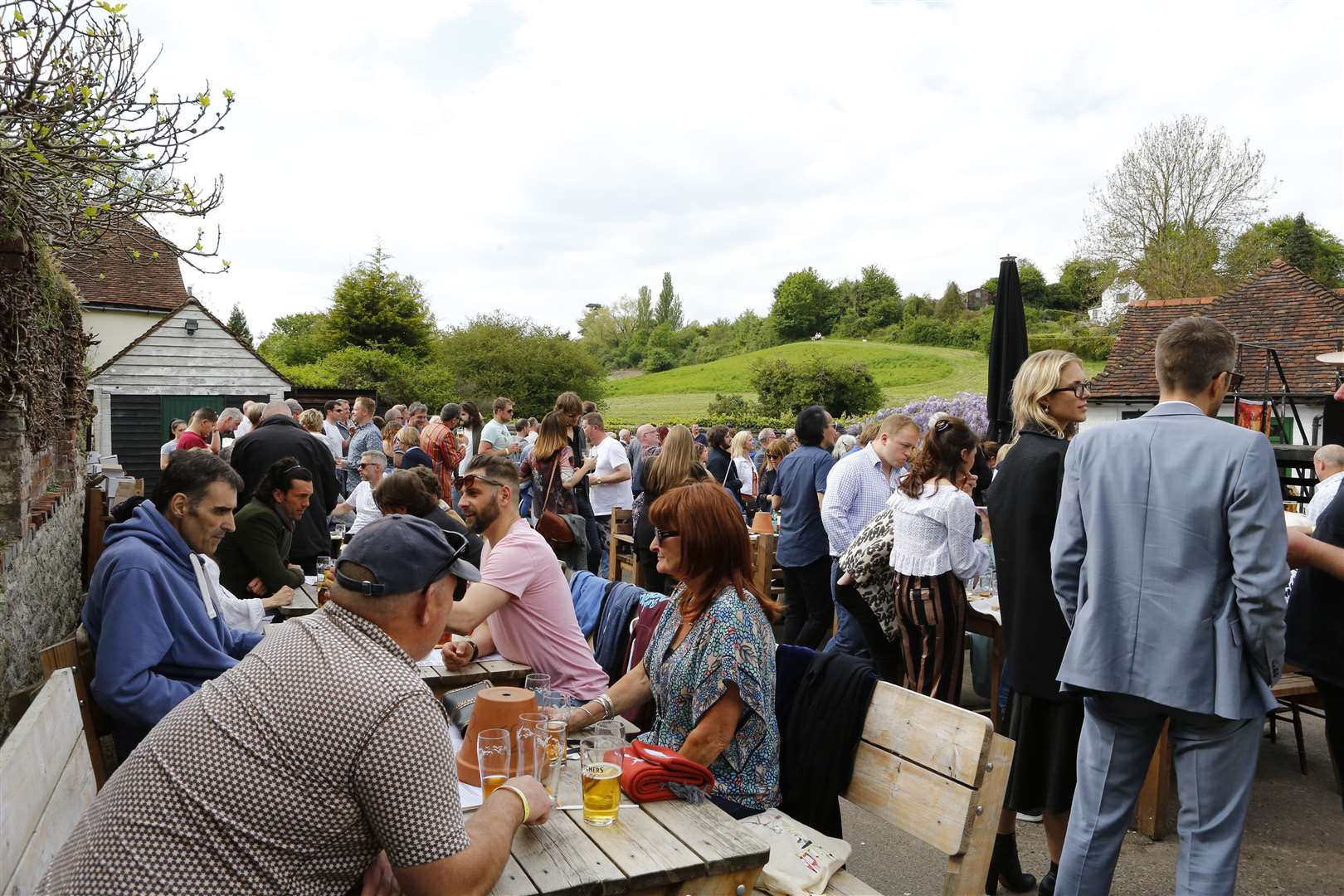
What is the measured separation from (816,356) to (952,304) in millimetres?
30127

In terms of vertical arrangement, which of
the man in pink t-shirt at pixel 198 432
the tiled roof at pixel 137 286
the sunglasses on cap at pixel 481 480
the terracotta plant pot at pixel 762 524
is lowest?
the terracotta plant pot at pixel 762 524

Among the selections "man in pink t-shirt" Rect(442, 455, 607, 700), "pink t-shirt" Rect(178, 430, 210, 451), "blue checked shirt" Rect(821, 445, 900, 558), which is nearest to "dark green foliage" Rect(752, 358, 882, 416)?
"pink t-shirt" Rect(178, 430, 210, 451)

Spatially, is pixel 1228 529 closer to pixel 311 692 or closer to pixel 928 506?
pixel 928 506

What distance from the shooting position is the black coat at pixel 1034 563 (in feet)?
11.2

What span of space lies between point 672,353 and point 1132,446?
78.8 metres

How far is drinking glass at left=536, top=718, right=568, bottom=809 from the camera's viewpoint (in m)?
2.32

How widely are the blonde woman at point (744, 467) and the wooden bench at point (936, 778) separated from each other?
346 inches

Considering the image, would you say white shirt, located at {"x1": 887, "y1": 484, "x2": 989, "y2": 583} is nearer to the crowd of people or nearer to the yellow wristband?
the crowd of people

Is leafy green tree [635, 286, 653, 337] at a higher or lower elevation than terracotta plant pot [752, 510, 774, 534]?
higher

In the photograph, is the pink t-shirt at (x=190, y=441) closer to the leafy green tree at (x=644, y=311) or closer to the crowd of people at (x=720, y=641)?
the crowd of people at (x=720, y=641)

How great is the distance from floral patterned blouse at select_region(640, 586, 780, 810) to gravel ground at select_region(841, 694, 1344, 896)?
4.64 feet

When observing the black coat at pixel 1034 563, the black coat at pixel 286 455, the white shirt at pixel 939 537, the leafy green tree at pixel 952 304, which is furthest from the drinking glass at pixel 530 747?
the leafy green tree at pixel 952 304

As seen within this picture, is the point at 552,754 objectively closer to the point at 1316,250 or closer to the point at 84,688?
the point at 84,688

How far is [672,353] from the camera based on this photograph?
267 ft
